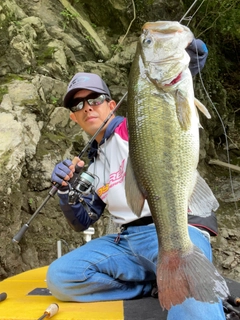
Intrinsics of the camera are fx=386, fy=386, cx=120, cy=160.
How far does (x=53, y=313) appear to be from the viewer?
7.06 feet

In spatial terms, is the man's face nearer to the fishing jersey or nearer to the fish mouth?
the fishing jersey

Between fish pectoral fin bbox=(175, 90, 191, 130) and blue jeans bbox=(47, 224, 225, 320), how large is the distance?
972mm

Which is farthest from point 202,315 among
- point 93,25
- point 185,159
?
point 93,25

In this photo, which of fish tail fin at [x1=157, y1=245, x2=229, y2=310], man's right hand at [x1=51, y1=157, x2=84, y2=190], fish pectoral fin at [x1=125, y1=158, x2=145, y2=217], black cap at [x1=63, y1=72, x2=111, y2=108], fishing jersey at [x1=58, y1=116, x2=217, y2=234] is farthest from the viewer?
black cap at [x1=63, y1=72, x2=111, y2=108]

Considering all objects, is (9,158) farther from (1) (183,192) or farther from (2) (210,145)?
(2) (210,145)

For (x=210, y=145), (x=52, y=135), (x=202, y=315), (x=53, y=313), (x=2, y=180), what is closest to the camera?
(x=202, y=315)

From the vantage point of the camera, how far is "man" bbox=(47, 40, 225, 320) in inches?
96.7

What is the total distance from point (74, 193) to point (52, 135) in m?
3.02

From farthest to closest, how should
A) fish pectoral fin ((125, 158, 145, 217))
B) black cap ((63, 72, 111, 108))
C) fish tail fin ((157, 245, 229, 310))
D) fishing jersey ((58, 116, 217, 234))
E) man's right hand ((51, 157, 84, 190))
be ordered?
black cap ((63, 72, 111, 108)) < fishing jersey ((58, 116, 217, 234)) < man's right hand ((51, 157, 84, 190)) < fish pectoral fin ((125, 158, 145, 217)) < fish tail fin ((157, 245, 229, 310))

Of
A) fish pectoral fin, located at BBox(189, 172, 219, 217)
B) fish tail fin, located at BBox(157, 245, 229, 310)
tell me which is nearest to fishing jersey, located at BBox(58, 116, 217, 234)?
fish pectoral fin, located at BBox(189, 172, 219, 217)

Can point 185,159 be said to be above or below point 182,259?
above

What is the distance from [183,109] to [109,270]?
4.31ft

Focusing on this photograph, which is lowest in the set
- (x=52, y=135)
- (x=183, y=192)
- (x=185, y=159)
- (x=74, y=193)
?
(x=52, y=135)

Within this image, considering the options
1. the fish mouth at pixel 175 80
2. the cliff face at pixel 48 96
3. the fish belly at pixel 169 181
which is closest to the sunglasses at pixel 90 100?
the fish belly at pixel 169 181
